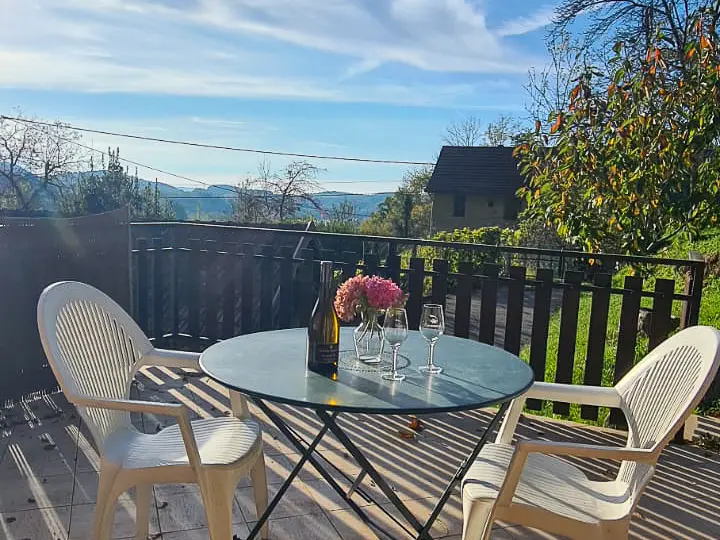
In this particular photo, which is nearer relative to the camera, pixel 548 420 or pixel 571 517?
pixel 571 517

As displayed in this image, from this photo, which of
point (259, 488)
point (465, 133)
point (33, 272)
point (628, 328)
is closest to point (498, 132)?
point (465, 133)

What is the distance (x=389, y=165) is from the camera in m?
19.7

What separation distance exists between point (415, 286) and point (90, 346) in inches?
82.0

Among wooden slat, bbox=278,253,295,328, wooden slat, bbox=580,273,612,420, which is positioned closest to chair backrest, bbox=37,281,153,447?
wooden slat, bbox=278,253,295,328

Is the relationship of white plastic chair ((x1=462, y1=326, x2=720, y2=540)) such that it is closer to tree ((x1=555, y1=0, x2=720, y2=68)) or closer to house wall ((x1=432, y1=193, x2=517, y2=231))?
tree ((x1=555, y1=0, x2=720, y2=68))

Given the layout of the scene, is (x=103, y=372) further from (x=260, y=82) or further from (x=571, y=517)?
(x=260, y=82)

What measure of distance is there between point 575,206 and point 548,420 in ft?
5.70

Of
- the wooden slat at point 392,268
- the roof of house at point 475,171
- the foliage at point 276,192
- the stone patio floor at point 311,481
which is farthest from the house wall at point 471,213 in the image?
the stone patio floor at point 311,481

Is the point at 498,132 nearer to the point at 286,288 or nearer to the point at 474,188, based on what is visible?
the point at 474,188

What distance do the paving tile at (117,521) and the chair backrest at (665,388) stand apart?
5.69 ft

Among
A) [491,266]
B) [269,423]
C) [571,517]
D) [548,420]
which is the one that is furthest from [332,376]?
[548,420]

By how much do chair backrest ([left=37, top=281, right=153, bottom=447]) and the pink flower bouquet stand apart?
804 millimetres

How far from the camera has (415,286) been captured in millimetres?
3619

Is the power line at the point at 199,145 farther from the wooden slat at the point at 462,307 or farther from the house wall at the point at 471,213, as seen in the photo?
the wooden slat at the point at 462,307
